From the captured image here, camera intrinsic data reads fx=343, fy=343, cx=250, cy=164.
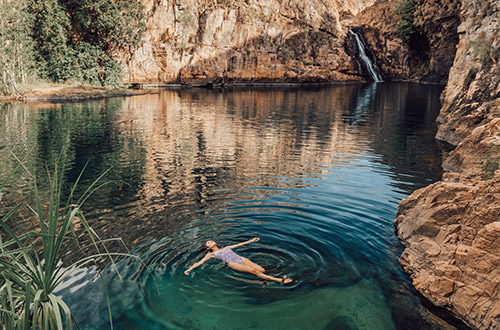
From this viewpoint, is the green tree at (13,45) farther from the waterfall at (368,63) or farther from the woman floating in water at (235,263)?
the waterfall at (368,63)

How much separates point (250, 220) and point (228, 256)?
2.27m

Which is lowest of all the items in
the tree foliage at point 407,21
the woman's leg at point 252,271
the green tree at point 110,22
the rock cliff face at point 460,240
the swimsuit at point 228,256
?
the woman's leg at point 252,271

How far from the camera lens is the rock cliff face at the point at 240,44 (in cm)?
6788

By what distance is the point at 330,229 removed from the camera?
28.3ft

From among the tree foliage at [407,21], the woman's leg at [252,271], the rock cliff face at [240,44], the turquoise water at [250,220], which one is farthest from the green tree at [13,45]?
the tree foliage at [407,21]

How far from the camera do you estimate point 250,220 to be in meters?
9.05

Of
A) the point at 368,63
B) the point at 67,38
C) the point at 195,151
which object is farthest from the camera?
the point at 368,63

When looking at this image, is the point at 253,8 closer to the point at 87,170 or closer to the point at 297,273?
the point at 87,170

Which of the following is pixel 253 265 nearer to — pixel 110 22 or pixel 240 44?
pixel 110 22

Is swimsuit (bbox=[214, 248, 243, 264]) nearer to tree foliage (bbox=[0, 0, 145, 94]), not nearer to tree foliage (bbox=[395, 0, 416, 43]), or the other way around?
tree foliage (bbox=[0, 0, 145, 94])

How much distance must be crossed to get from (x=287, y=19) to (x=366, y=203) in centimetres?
8097

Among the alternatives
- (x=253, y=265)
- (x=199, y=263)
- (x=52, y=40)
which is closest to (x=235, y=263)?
(x=253, y=265)

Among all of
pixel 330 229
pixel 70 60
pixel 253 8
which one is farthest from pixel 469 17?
pixel 253 8

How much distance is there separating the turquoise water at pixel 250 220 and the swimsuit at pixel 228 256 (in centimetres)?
19
